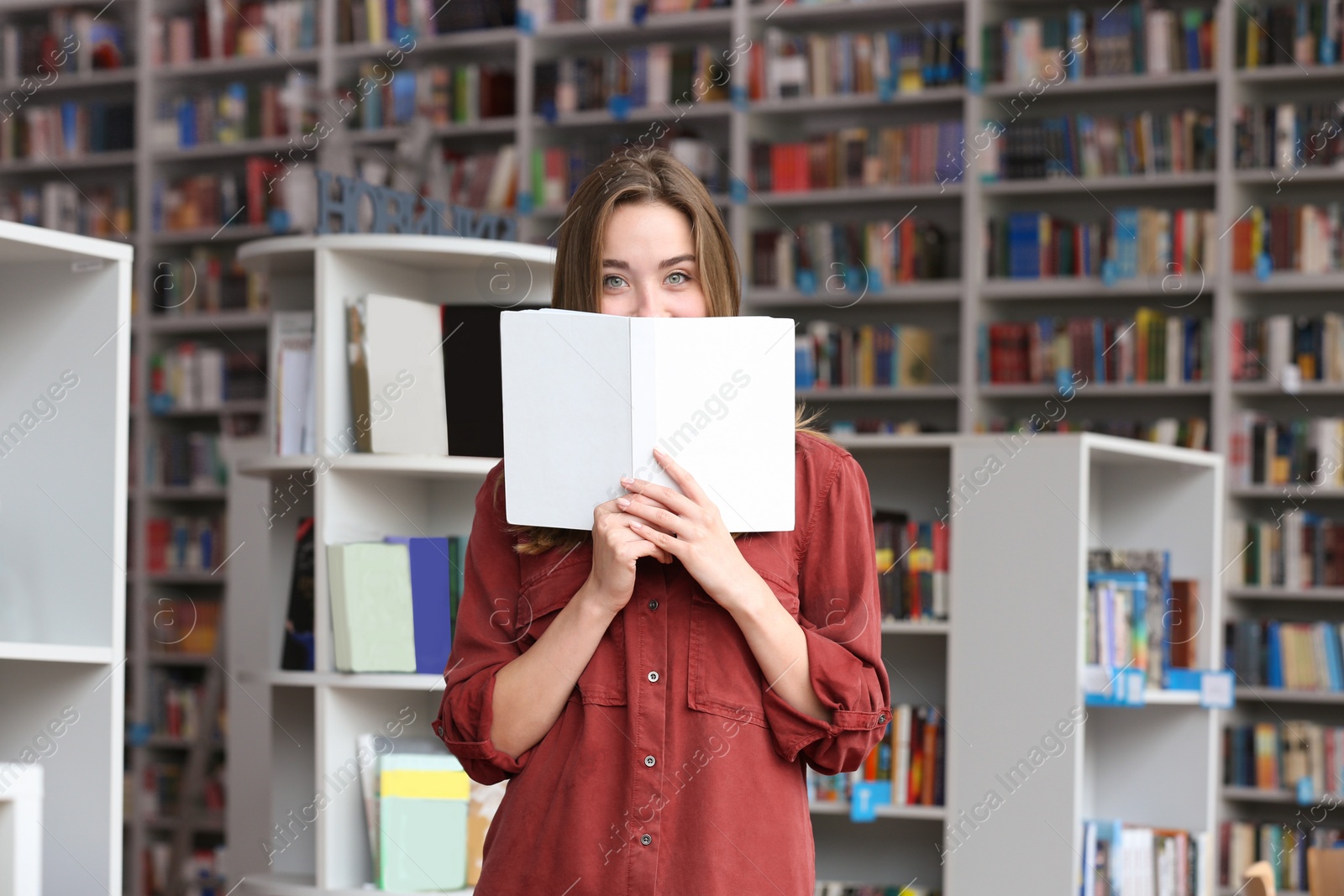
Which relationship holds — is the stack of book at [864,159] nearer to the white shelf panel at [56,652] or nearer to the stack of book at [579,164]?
the stack of book at [579,164]

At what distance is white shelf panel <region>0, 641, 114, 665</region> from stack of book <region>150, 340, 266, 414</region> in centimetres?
454

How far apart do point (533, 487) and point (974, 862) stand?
2.35 meters

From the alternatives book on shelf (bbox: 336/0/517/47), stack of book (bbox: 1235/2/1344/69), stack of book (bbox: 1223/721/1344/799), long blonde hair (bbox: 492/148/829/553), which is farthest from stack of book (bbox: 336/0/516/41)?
long blonde hair (bbox: 492/148/829/553)

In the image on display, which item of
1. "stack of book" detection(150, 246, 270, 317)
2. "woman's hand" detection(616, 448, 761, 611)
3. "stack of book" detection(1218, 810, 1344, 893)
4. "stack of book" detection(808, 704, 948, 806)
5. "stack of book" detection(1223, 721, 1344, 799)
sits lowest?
"stack of book" detection(1218, 810, 1344, 893)

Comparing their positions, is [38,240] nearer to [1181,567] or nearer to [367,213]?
[367,213]

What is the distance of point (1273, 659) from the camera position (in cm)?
512

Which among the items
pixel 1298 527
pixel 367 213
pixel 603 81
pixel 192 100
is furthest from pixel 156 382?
pixel 1298 527

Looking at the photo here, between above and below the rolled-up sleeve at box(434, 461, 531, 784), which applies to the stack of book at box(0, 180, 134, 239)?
above

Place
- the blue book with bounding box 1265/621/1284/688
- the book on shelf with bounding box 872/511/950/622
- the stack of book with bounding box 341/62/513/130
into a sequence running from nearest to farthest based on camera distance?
the book on shelf with bounding box 872/511/950/622
the blue book with bounding box 1265/621/1284/688
the stack of book with bounding box 341/62/513/130

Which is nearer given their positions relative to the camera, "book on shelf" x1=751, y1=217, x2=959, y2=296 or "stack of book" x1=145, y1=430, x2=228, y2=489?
"book on shelf" x1=751, y1=217, x2=959, y2=296

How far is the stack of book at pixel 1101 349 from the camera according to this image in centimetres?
527

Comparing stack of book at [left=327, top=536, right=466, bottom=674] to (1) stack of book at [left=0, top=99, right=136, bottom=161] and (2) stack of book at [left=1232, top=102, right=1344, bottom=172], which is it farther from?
(1) stack of book at [left=0, top=99, right=136, bottom=161]

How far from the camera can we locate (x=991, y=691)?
10.8 ft

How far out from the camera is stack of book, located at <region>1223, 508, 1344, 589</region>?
5086 mm
